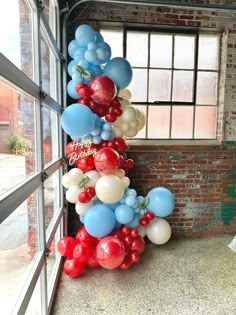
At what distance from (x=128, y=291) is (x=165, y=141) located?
1.68 meters

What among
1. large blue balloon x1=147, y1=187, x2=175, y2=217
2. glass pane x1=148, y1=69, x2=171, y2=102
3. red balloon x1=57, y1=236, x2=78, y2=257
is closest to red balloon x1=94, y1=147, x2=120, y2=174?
large blue balloon x1=147, y1=187, x2=175, y2=217

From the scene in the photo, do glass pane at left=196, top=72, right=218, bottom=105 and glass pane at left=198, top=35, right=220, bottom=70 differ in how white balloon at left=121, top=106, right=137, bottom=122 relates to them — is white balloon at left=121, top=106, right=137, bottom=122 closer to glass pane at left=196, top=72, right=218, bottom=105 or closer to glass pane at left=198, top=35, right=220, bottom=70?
glass pane at left=196, top=72, right=218, bottom=105

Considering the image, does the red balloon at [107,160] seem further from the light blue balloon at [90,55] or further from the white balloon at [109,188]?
the light blue balloon at [90,55]

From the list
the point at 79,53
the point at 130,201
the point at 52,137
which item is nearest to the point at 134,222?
the point at 130,201

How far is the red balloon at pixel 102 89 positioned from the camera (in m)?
1.91

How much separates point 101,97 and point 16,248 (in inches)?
49.1

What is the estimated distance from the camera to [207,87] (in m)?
3.00

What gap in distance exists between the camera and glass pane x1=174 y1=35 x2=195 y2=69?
288cm

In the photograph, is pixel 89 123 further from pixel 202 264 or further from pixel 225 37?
pixel 225 37

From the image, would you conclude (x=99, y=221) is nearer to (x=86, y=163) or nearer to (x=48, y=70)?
(x=86, y=163)

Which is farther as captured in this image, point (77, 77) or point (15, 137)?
point (77, 77)

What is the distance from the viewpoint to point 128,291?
1.99 meters

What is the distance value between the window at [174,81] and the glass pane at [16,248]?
177 centimetres

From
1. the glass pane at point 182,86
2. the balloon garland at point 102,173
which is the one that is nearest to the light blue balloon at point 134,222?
the balloon garland at point 102,173
